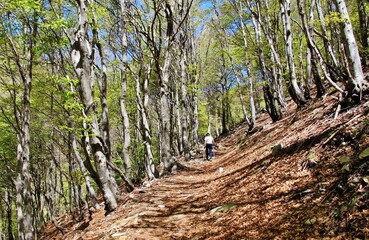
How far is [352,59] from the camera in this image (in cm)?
658

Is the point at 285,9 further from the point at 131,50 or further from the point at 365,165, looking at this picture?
the point at 365,165

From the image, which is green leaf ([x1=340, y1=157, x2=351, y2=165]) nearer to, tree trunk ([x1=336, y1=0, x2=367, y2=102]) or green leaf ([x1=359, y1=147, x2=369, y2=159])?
green leaf ([x1=359, y1=147, x2=369, y2=159])

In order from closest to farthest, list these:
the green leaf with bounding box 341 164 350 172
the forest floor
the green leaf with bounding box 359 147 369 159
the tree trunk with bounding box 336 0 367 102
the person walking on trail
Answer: the forest floor, the green leaf with bounding box 359 147 369 159, the green leaf with bounding box 341 164 350 172, the tree trunk with bounding box 336 0 367 102, the person walking on trail

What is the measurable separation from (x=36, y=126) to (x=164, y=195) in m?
10.8

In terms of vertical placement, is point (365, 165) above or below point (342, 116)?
below

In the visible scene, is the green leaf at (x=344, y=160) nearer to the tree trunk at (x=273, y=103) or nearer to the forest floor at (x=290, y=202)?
the forest floor at (x=290, y=202)

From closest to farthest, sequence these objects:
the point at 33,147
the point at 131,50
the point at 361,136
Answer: the point at 361,136
the point at 131,50
the point at 33,147

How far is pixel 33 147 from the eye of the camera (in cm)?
1909

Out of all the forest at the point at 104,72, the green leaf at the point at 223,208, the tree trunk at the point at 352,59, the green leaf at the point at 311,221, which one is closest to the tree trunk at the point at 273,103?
the forest at the point at 104,72

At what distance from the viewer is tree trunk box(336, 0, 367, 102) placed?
6.48 m

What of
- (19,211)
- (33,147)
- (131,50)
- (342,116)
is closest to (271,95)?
(131,50)

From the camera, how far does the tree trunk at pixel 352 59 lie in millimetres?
6477

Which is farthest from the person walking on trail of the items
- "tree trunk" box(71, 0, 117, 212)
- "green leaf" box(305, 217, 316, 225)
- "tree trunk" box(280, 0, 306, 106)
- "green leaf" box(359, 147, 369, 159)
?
"green leaf" box(305, 217, 316, 225)

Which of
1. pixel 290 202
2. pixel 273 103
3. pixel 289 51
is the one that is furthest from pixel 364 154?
pixel 273 103
